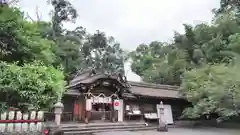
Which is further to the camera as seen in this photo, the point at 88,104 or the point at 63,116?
the point at 88,104

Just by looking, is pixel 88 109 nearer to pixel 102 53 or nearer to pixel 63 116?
pixel 63 116

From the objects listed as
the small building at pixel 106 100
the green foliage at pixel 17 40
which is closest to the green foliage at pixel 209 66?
the small building at pixel 106 100

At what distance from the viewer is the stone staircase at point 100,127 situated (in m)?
11.4

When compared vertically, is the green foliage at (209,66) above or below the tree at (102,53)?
below

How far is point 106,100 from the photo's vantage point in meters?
14.8

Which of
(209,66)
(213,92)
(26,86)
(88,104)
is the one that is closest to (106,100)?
(88,104)

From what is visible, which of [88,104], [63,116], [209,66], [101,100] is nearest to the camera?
[63,116]

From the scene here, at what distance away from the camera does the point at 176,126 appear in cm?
1598

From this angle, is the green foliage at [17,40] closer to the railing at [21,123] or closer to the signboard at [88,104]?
the railing at [21,123]

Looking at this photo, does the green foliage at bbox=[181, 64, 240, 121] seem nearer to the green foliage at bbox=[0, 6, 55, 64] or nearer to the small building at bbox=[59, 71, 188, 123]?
the small building at bbox=[59, 71, 188, 123]

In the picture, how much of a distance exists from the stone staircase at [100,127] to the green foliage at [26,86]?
4739mm

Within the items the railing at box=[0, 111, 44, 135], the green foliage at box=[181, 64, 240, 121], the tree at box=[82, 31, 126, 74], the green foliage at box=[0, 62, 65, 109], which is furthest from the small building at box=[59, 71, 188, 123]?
the tree at box=[82, 31, 126, 74]

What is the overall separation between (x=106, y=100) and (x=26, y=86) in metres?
8.98

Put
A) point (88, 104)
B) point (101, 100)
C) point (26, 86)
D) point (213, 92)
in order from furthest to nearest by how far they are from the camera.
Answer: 1. point (101, 100)
2. point (88, 104)
3. point (213, 92)
4. point (26, 86)
